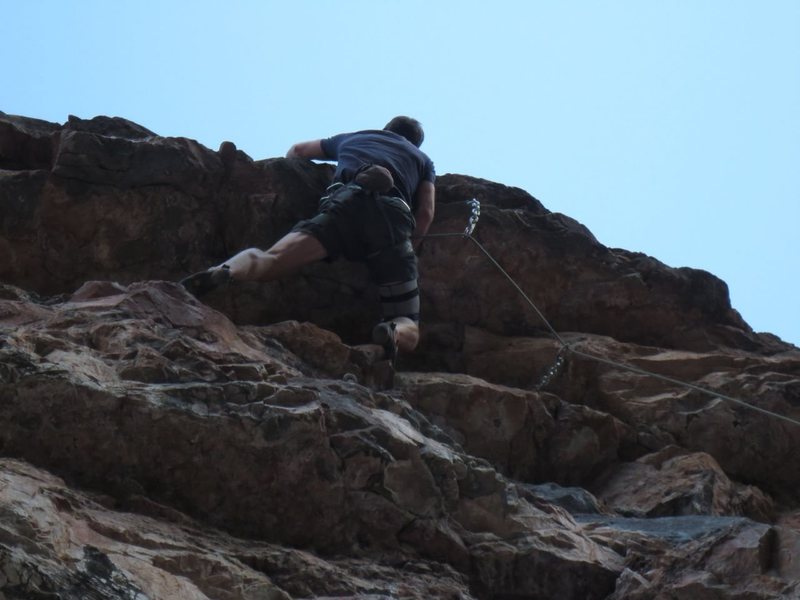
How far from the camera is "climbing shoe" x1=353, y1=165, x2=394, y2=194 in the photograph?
25.9 ft

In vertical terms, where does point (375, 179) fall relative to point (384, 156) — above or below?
below

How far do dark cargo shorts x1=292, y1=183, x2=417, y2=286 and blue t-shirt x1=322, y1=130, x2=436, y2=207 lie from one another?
0.30 metres

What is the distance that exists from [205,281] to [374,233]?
1.41 metres

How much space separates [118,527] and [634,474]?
417 centimetres

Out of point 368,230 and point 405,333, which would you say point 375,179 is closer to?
point 368,230

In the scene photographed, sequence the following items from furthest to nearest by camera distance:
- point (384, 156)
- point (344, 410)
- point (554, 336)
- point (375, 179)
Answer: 1. point (554, 336)
2. point (384, 156)
3. point (375, 179)
4. point (344, 410)

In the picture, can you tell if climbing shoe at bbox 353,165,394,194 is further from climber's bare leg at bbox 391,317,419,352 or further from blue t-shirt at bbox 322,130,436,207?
climber's bare leg at bbox 391,317,419,352

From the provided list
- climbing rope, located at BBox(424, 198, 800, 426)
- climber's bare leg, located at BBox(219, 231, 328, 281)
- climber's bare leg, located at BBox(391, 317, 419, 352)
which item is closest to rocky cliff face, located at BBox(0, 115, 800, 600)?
climbing rope, located at BBox(424, 198, 800, 426)

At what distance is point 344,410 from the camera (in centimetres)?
536

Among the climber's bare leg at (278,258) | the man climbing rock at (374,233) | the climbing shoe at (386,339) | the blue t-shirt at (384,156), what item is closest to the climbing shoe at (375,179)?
the man climbing rock at (374,233)

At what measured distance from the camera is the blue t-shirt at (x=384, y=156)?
8328 mm

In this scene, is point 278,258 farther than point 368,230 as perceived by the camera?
No

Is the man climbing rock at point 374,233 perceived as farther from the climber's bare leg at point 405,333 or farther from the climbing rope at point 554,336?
the climbing rope at point 554,336

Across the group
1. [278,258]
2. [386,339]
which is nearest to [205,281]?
[278,258]
